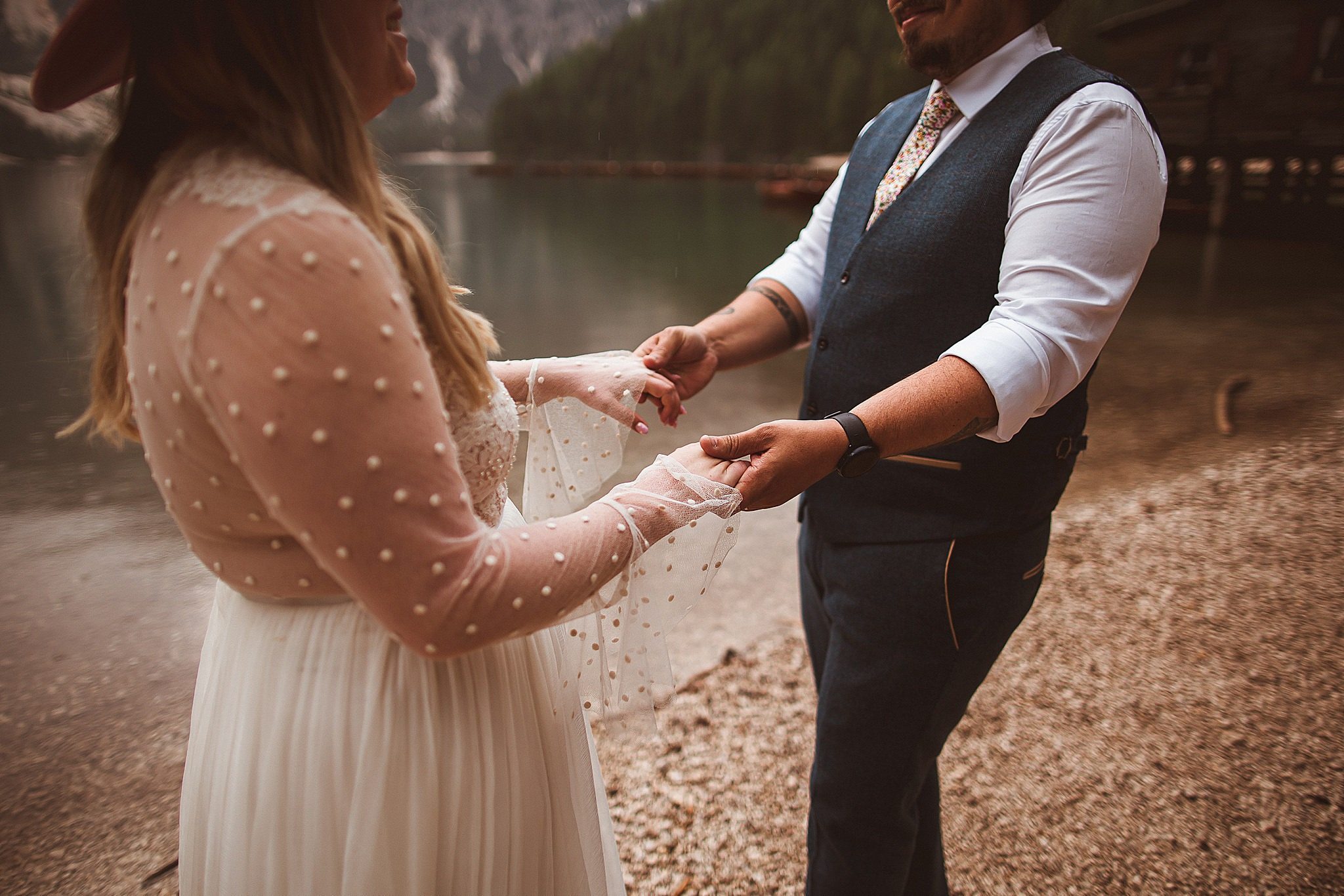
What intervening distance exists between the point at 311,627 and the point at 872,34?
18.6 m

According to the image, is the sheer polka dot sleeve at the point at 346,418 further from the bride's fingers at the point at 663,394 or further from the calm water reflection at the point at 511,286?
the bride's fingers at the point at 663,394

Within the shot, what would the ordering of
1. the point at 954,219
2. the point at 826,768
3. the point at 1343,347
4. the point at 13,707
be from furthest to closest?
the point at 1343,347 < the point at 13,707 < the point at 826,768 < the point at 954,219

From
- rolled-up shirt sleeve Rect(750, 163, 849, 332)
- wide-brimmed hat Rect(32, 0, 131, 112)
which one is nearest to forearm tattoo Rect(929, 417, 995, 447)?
rolled-up shirt sleeve Rect(750, 163, 849, 332)

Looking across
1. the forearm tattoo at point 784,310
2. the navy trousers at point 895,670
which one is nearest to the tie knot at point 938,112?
the forearm tattoo at point 784,310

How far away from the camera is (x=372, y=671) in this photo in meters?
0.83

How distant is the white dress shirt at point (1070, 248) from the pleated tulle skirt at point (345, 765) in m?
0.79

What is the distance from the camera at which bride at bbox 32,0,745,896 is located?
0.60 m

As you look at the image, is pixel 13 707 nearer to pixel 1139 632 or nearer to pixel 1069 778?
pixel 1069 778

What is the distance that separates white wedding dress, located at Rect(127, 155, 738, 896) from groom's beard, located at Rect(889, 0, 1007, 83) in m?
0.84

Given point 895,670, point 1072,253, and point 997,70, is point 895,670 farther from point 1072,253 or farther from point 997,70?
point 997,70

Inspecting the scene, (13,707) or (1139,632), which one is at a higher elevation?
(13,707)

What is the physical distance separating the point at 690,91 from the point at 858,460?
25.9m

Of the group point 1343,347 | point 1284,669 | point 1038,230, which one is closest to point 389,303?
point 1038,230

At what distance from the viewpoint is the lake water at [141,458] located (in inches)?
87.8
